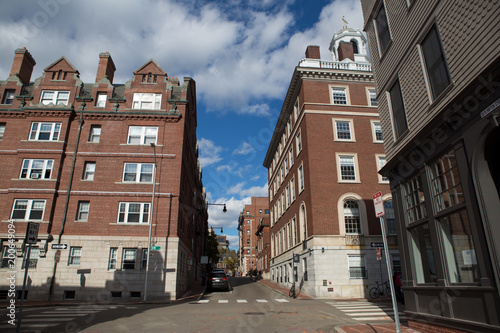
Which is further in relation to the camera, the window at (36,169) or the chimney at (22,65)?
the chimney at (22,65)

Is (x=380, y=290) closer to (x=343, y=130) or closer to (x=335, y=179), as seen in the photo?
(x=335, y=179)

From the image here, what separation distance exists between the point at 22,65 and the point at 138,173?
15685 mm

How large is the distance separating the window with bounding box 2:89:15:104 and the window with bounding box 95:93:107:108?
283 inches

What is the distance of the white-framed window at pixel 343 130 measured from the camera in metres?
27.8

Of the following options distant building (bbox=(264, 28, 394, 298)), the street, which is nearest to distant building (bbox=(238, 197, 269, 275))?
distant building (bbox=(264, 28, 394, 298))

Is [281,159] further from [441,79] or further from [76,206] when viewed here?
[441,79]

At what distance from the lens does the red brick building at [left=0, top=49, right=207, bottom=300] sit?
74.6ft

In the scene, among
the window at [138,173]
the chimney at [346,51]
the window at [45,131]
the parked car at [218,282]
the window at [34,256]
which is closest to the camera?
the window at [34,256]

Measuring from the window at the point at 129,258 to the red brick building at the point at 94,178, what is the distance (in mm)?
70

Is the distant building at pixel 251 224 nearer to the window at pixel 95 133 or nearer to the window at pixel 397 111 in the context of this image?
the window at pixel 95 133

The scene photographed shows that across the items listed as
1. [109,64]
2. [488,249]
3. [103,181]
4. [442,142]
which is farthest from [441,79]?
[109,64]

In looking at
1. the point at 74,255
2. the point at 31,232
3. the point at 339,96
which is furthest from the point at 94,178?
the point at 339,96

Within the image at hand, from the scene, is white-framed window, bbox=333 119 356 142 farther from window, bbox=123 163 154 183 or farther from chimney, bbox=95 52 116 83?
chimney, bbox=95 52 116 83

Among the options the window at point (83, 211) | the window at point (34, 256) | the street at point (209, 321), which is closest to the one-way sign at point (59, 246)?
the window at point (34, 256)
